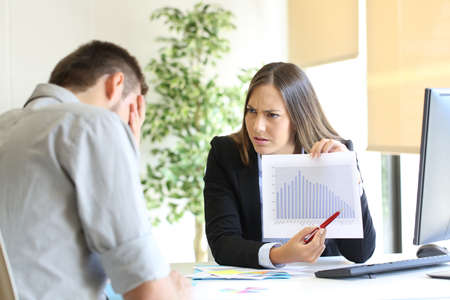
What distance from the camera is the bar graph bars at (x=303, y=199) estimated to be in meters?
1.80

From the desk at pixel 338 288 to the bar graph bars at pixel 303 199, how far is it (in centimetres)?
20

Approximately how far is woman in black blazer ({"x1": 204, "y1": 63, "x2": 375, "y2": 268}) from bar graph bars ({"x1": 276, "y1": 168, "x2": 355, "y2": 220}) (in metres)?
0.24

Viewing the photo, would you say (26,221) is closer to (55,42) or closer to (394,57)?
(394,57)

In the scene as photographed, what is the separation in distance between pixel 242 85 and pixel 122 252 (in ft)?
9.72

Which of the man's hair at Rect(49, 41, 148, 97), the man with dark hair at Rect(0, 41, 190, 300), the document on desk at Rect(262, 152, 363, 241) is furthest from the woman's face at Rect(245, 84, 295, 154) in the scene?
the man with dark hair at Rect(0, 41, 190, 300)

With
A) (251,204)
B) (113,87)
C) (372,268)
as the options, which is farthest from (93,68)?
(251,204)

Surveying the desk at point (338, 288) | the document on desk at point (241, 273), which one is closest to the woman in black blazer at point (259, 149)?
the document on desk at point (241, 273)

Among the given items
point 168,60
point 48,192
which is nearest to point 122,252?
point 48,192

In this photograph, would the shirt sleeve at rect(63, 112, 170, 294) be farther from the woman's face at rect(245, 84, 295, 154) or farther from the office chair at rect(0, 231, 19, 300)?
the woman's face at rect(245, 84, 295, 154)

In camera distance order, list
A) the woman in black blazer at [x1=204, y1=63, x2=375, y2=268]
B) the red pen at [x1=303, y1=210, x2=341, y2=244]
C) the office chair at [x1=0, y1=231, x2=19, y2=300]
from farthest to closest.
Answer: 1. the woman in black blazer at [x1=204, y1=63, x2=375, y2=268]
2. the red pen at [x1=303, y1=210, x2=341, y2=244]
3. the office chair at [x1=0, y1=231, x2=19, y2=300]

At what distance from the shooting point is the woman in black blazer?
207 cm

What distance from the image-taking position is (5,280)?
1009mm

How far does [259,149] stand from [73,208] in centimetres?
116

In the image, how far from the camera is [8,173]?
1048mm
